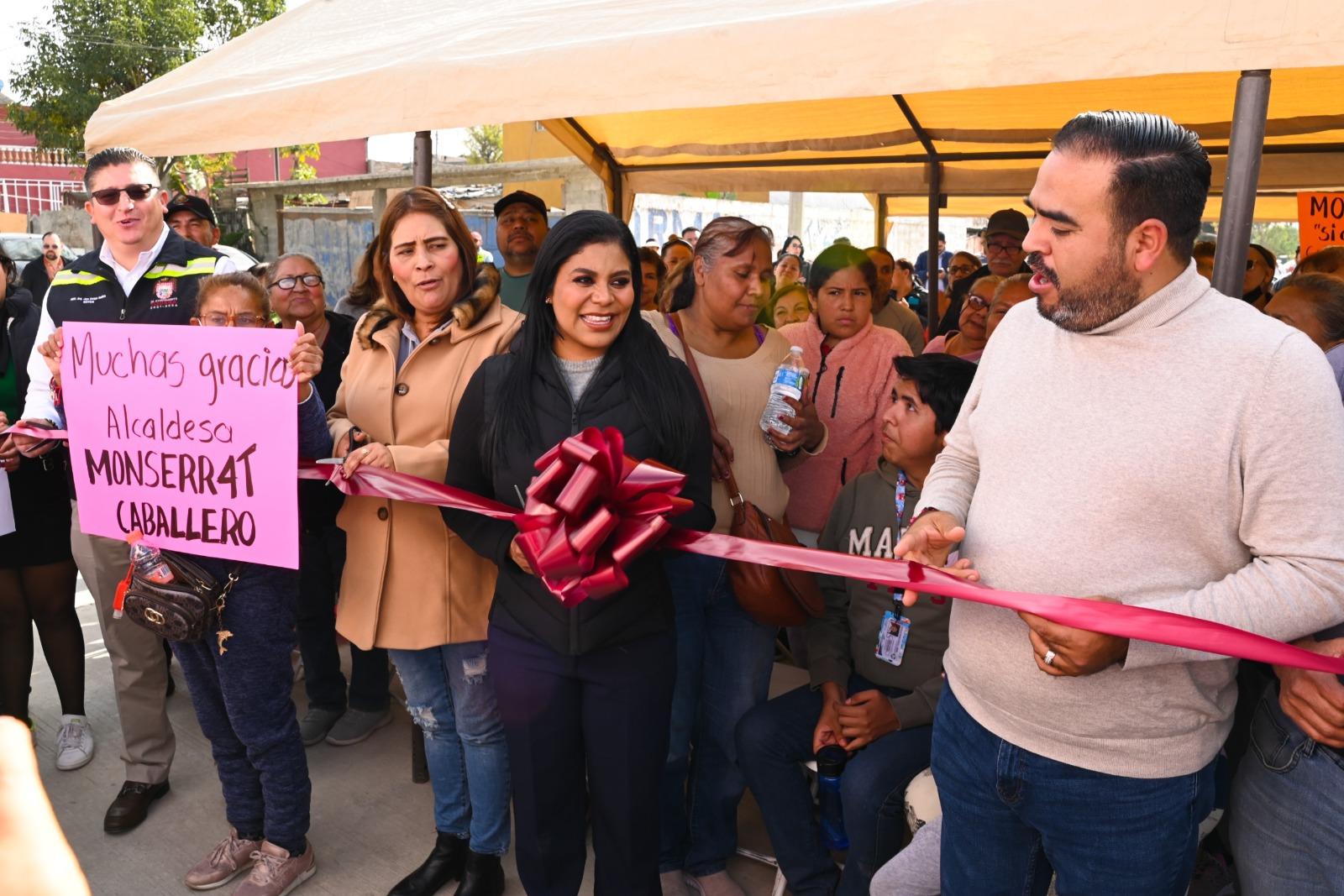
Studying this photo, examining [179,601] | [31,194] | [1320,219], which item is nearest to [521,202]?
[179,601]

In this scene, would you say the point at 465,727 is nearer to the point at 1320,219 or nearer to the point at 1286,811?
the point at 1286,811

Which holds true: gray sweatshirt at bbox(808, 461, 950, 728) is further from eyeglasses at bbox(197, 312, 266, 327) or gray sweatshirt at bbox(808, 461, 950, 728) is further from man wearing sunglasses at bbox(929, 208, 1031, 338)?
man wearing sunglasses at bbox(929, 208, 1031, 338)

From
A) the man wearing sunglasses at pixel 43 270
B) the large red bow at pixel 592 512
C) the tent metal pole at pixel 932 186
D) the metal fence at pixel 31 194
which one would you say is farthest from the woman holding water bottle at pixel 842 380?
the metal fence at pixel 31 194

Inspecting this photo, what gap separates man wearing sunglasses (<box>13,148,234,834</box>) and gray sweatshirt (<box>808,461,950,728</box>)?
231 centimetres

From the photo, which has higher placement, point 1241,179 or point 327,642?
point 1241,179

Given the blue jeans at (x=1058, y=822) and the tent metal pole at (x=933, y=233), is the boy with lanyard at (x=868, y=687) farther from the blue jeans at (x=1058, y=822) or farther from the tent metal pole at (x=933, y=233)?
the tent metal pole at (x=933, y=233)

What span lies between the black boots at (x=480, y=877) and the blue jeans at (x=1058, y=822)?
164 cm

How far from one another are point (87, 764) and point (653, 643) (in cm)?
290

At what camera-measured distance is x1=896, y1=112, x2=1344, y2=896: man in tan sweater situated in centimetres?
163

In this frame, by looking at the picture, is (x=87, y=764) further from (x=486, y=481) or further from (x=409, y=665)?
(x=486, y=481)

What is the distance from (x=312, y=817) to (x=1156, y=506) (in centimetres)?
325

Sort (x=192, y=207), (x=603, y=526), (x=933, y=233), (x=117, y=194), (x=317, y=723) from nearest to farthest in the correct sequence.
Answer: (x=603, y=526), (x=117, y=194), (x=317, y=723), (x=192, y=207), (x=933, y=233)

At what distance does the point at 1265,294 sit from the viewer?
19.0 ft

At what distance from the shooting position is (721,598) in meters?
3.15
